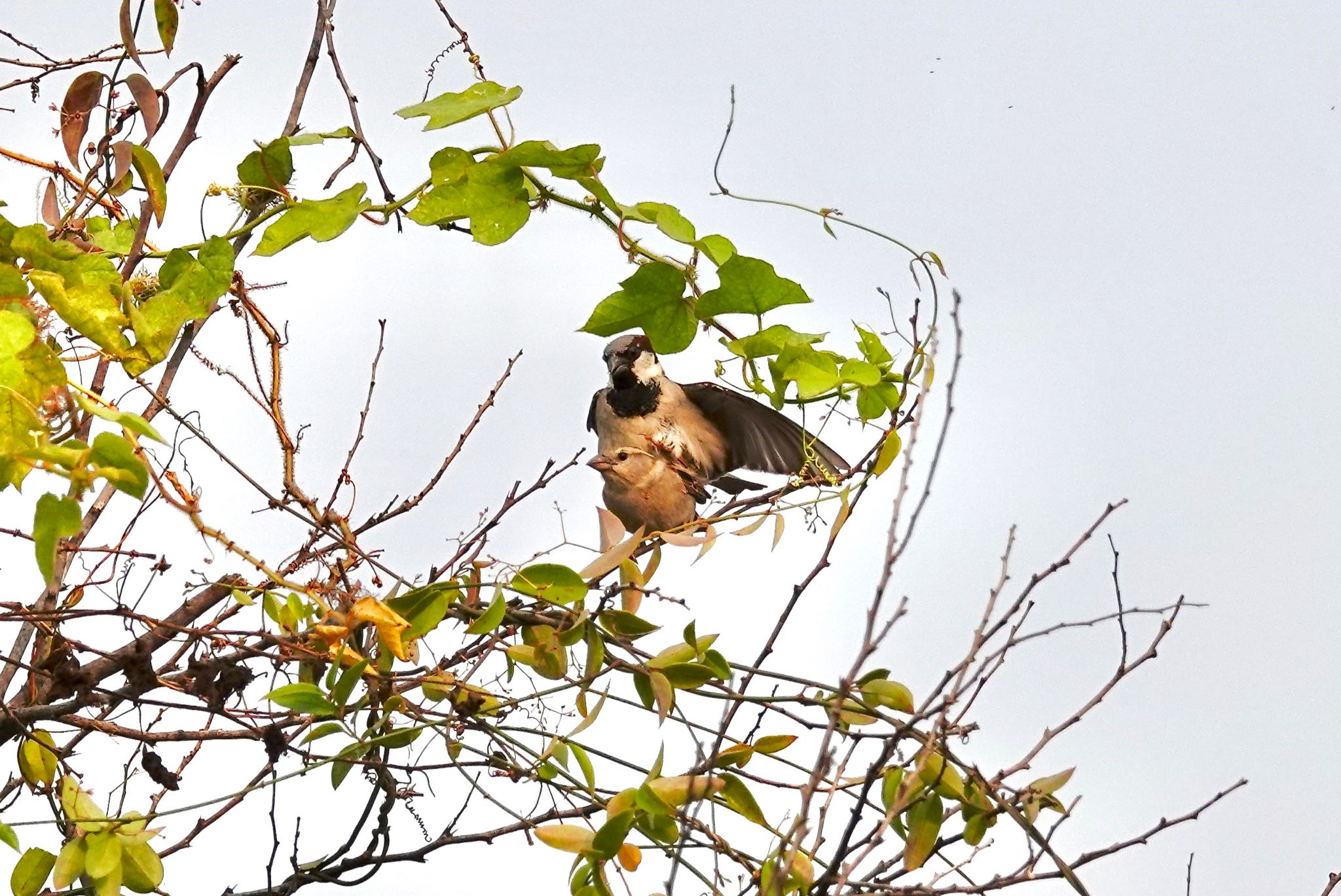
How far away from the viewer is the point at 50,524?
1121 mm

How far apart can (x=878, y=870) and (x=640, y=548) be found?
0.57 metres

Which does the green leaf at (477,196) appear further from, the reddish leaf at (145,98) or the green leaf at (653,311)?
the reddish leaf at (145,98)

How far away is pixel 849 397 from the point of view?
1.97 m

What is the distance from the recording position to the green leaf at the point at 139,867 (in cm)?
169

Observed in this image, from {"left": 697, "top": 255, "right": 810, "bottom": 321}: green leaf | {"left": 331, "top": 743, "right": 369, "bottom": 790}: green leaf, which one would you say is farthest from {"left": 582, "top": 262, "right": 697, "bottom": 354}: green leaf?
{"left": 331, "top": 743, "right": 369, "bottom": 790}: green leaf

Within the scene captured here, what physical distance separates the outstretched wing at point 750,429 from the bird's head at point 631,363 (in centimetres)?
9

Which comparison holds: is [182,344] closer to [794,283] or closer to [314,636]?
[314,636]

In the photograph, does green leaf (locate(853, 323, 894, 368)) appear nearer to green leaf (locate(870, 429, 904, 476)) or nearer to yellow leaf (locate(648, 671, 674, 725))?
green leaf (locate(870, 429, 904, 476))

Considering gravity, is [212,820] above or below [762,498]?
below

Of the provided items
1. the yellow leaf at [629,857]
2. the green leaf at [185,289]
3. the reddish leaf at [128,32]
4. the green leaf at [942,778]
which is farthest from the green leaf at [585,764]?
the reddish leaf at [128,32]

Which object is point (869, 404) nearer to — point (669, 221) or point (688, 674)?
point (669, 221)

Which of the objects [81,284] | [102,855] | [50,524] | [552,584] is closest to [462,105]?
[81,284]

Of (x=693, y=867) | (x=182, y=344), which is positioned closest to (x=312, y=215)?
(x=182, y=344)

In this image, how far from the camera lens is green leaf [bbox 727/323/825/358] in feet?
6.24
